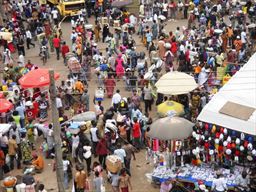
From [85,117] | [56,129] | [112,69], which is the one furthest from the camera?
[112,69]

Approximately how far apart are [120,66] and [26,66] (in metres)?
3.64

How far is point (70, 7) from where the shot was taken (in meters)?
30.6

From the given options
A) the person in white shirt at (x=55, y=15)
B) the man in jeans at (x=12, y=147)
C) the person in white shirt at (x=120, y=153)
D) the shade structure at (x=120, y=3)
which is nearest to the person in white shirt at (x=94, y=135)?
the person in white shirt at (x=120, y=153)

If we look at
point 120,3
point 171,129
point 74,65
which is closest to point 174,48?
point 74,65

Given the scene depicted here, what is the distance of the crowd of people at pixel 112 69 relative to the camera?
1744cm

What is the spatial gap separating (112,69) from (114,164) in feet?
24.3

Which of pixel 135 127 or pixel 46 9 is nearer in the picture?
pixel 135 127

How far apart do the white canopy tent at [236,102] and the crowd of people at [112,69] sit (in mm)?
1813

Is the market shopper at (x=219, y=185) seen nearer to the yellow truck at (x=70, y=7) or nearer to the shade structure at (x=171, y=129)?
the shade structure at (x=171, y=129)

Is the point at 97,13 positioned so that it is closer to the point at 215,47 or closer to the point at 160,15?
the point at 160,15

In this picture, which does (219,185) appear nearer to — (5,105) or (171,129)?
(171,129)

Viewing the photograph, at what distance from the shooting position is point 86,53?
2400cm

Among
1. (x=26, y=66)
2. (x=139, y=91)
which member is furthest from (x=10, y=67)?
(x=139, y=91)

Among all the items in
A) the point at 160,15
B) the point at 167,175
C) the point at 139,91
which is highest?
the point at 160,15
